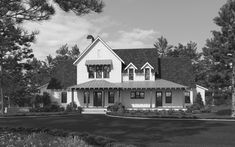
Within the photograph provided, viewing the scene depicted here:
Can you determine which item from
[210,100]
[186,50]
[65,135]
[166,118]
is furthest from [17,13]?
[186,50]

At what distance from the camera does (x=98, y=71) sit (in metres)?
45.2

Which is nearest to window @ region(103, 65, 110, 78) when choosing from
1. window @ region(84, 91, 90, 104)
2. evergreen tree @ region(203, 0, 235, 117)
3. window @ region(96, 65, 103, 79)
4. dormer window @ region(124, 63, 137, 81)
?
window @ region(96, 65, 103, 79)

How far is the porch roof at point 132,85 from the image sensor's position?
41625 mm

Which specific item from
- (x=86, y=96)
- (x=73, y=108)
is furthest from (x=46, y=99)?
(x=86, y=96)

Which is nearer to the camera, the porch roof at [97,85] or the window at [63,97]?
the porch roof at [97,85]

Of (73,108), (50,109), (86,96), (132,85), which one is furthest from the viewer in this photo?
(86,96)

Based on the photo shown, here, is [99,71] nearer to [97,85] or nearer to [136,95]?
[97,85]

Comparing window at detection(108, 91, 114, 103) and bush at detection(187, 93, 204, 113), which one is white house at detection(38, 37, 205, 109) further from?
bush at detection(187, 93, 204, 113)

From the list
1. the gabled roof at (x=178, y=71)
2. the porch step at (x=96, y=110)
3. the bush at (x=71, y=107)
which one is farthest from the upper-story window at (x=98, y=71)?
the gabled roof at (x=178, y=71)

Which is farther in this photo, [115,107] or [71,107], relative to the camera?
[71,107]

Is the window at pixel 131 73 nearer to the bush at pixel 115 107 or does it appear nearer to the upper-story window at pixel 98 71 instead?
the upper-story window at pixel 98 71

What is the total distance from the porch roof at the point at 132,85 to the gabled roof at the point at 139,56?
2310 millimetres

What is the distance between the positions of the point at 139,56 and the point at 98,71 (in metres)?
7.17

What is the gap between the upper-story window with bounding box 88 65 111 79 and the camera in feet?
147
